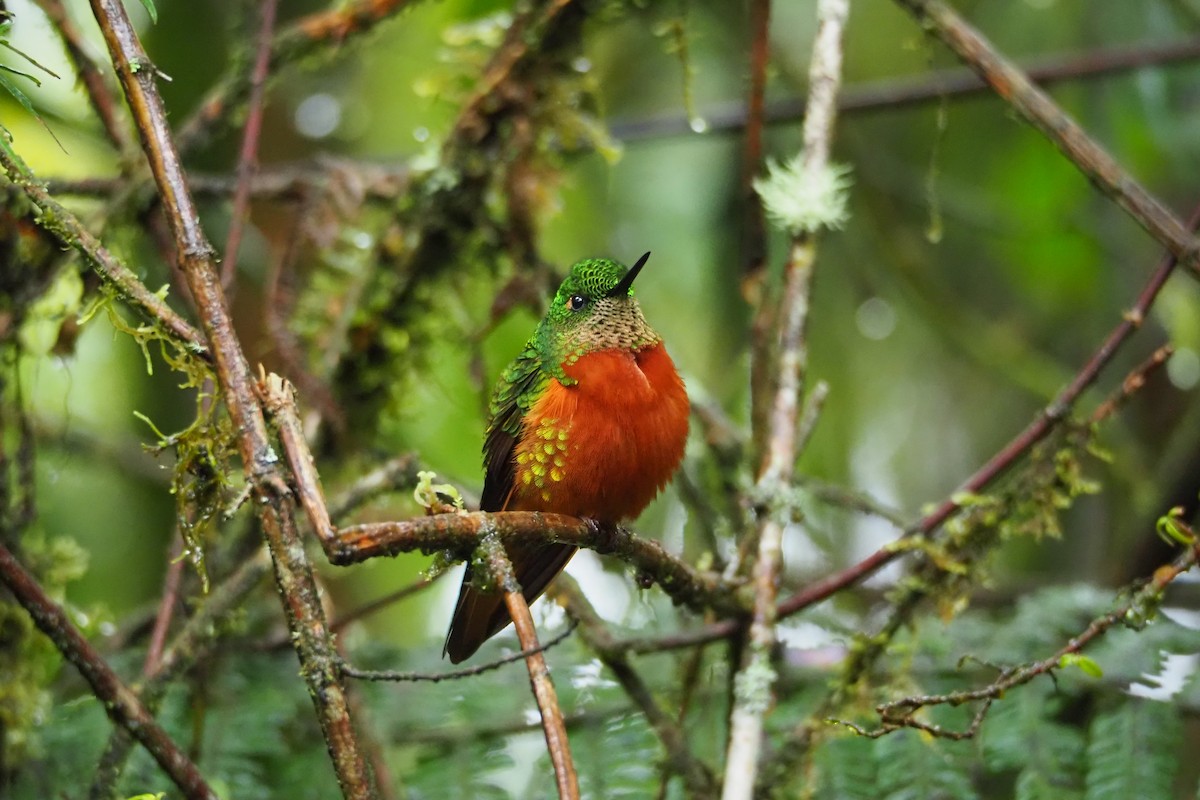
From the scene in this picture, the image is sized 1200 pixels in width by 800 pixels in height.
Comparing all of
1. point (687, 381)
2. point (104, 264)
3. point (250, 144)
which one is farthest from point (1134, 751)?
point (250, 144)

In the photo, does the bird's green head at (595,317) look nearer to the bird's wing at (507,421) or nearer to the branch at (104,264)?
the bird's wing at (507,421)

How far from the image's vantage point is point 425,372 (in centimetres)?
424

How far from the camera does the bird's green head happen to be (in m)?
3.18

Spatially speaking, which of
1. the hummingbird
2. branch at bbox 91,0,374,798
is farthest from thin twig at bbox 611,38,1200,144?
branch at bbox 91,0,374,798

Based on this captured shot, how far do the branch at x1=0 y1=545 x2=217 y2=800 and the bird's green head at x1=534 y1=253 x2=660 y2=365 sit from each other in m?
1.32

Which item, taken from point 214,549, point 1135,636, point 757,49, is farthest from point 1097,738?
point 214,549

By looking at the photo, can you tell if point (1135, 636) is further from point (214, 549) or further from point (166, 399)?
point (166, 399)

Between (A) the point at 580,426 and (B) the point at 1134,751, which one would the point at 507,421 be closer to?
(A) the point at 580,426

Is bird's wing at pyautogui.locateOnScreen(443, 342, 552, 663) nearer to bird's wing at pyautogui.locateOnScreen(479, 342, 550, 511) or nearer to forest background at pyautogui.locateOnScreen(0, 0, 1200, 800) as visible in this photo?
bird's wing at pyautogui.locateOnScreen(479, 342, 550, 511)

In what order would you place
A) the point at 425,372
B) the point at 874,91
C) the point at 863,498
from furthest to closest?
the point at 874,91
the point at 425,372
the point at 863,498

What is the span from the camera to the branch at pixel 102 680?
96.7 inches

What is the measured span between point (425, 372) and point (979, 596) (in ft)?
8.08

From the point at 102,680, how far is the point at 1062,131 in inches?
102

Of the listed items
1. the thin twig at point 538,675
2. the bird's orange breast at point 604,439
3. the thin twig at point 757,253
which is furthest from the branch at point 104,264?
the thin twig at point 757,253
